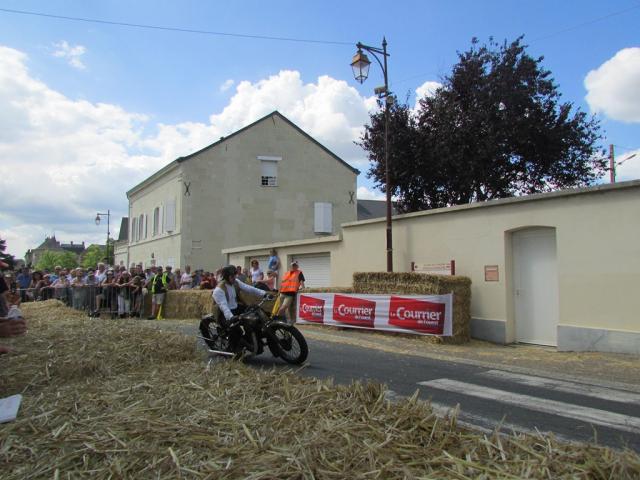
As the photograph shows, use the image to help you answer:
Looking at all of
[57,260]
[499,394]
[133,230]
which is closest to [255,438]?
[499,394]

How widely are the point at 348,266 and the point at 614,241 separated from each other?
27.1 feet

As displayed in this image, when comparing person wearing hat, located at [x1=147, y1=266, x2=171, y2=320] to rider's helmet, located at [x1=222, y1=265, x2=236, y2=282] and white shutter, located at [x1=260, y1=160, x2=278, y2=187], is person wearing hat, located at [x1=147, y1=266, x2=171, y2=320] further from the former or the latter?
white shutter, located at [x1=260, y1=160, x2=278, y2=187]

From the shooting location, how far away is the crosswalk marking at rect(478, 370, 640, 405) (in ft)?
20.3

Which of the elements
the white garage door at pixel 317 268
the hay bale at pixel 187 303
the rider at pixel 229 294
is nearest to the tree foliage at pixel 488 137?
the white garage door at pixel 317 268

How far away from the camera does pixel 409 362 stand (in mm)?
8367

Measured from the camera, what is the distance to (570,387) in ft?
22.1

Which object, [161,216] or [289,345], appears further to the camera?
[161,216]

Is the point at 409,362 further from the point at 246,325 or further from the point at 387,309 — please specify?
the point at 387,309

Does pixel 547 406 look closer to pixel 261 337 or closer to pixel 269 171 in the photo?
pixel 261 337

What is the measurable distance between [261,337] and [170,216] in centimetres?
2348

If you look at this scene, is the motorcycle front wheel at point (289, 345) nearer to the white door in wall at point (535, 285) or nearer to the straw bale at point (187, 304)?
the white door in wall at point (535, 285)

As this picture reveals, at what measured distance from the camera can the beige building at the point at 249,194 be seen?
94.5 ft

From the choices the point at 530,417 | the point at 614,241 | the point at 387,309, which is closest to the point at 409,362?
the point at 530,417

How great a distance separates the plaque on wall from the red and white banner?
129 cm
